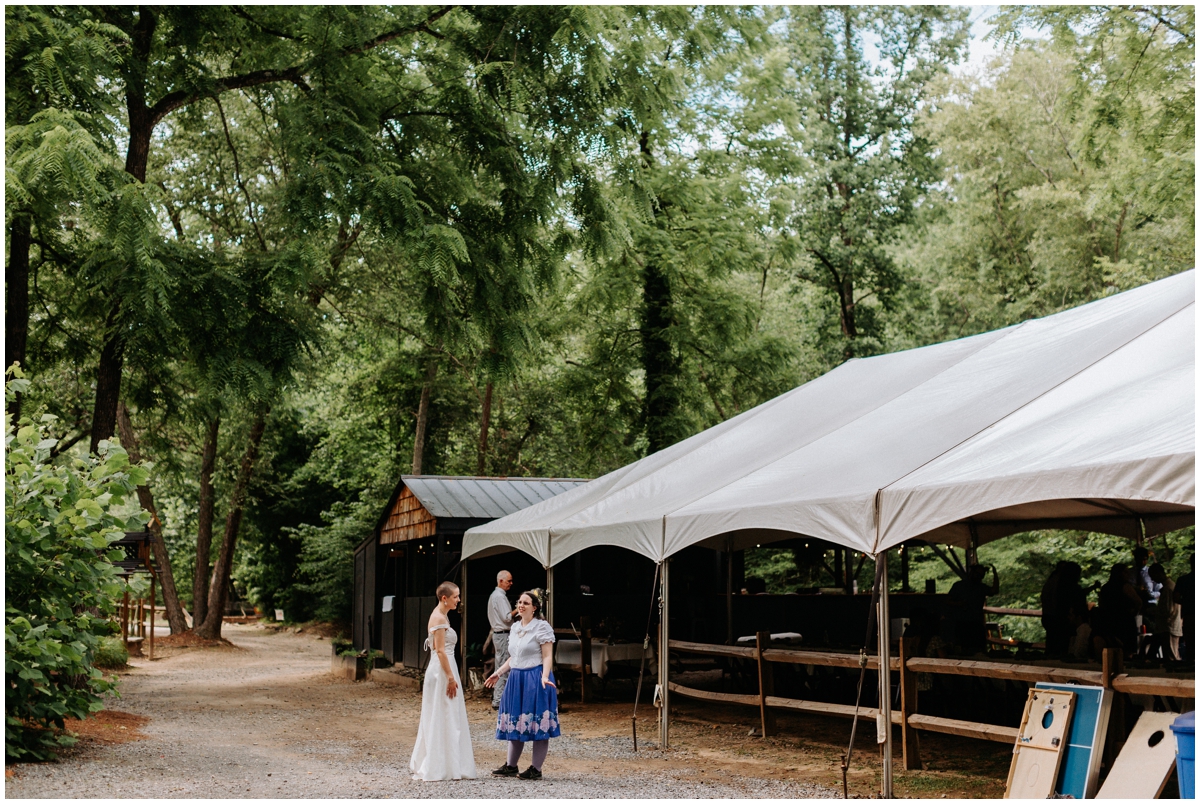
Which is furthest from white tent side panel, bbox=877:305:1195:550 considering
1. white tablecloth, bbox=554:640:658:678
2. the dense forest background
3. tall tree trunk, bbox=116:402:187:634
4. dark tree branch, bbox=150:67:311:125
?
tall tree trunk, bbox=116:402:187:634

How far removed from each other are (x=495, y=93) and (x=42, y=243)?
19.3 ft

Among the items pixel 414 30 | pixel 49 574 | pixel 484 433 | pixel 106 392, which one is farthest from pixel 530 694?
pixel 484 433

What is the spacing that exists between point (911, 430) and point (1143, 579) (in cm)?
653

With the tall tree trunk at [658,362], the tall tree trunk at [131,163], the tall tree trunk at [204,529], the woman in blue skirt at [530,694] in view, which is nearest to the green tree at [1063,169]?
the tall tree trunk at [658,362]

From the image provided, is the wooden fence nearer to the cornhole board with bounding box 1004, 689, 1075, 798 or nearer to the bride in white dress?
the cornhole board with bounding box 1004, 689, 1075, 798

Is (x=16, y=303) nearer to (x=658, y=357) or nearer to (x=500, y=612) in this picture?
(x=500, y=612)

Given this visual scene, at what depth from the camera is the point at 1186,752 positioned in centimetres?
488

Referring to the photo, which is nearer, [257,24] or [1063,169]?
[257,24]

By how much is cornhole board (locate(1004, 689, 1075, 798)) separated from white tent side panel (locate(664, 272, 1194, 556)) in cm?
137

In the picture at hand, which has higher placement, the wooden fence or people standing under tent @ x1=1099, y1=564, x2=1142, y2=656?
people standing under tent @ x1=1099, y1=564, x2=1142, y2=656

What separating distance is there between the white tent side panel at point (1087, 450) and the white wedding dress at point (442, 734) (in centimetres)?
360

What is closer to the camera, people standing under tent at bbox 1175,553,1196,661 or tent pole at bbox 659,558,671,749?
people standing under tent at bbox 1175,553,1196,661

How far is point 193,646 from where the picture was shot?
85.0 ft

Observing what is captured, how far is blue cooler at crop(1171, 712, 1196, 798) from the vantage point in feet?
15.8
